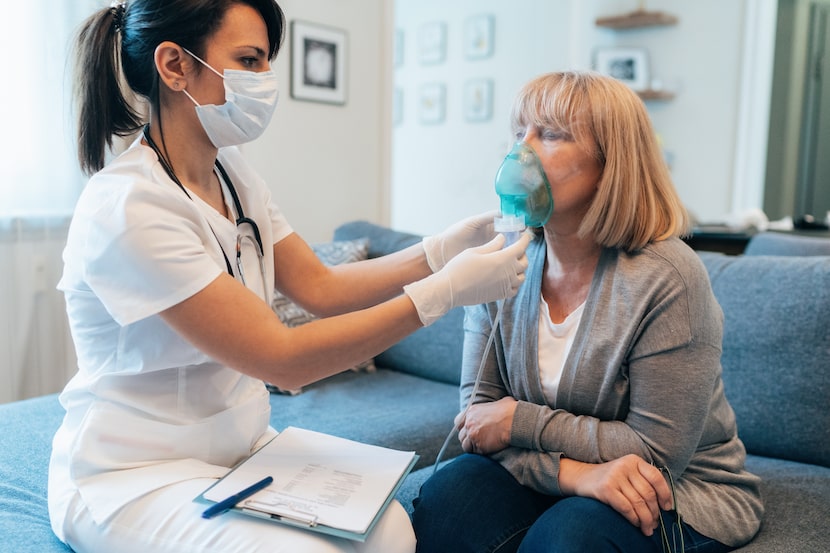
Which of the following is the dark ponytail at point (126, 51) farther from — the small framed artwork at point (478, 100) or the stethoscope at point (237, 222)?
the small framed artwork at point (478, 100)

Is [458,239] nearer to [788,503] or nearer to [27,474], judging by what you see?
[788,503]

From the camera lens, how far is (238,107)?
1290 millimetres

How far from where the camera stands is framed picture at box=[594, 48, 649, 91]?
471 centimetres

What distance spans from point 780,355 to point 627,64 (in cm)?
349

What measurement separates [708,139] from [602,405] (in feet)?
12.6

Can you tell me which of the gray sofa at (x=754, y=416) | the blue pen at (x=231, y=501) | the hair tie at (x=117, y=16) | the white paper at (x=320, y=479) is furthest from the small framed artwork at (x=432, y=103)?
the blue pen at (x=231, y=501)

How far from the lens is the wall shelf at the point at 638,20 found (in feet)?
14.9

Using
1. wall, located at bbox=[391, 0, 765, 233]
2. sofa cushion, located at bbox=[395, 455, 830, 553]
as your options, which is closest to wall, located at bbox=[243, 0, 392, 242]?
wall, located at bbox=[391, 0, 765, 233]

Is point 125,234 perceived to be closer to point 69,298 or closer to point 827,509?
point 69,298

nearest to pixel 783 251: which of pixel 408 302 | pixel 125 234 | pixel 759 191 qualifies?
pixel 408 302

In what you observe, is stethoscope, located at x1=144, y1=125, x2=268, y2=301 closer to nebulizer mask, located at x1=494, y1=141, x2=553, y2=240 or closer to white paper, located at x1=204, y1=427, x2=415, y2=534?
white paper, located at x1=204, y1=427, x2=415, y2=534

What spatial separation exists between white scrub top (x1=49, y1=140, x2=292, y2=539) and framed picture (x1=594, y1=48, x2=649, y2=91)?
13.3 feet

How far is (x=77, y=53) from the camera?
4.35 ft

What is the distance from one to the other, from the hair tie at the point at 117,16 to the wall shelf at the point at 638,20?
400 centimetres
